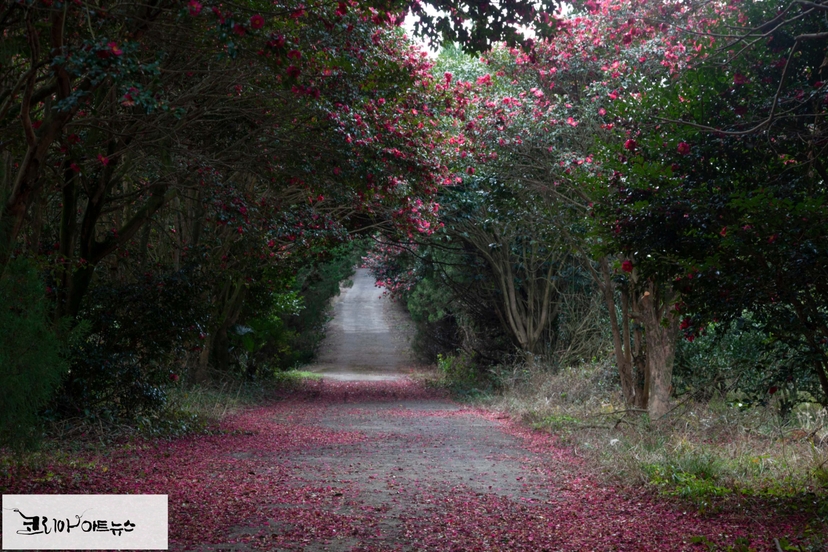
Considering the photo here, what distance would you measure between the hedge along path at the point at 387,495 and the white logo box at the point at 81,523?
202mm

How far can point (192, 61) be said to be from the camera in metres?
8.36

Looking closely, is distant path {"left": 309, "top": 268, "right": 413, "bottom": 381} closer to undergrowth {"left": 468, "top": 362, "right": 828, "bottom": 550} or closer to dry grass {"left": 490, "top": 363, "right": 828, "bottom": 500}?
dry grass {"left": 490, "top": 363, "right": 828, "bottom": 500}

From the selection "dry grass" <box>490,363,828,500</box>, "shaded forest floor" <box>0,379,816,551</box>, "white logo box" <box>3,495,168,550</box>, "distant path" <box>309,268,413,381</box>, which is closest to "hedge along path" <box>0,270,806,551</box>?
"shaded forest floor" <box>0,379,816,551</box>

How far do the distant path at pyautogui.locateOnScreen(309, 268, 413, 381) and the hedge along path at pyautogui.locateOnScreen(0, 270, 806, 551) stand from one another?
19.1 m

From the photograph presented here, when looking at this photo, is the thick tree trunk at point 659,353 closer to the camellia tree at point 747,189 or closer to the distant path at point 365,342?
the camellia tree at point 747,189

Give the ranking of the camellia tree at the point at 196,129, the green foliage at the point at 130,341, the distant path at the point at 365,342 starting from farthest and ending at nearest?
the distant path at the point at 365,342, the green foliage at the point at 130,341, the camellia tree at the point at 196,129

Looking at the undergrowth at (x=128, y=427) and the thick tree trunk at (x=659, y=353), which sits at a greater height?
the thick tree trunk at (x=659, y=353)

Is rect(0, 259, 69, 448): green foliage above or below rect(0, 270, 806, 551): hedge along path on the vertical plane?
above

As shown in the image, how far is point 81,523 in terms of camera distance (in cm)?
529

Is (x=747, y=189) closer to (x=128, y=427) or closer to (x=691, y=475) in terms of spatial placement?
(x=691, y=475)

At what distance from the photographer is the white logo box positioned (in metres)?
4.97

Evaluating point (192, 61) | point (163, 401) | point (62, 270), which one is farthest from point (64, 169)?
point (163, 401)

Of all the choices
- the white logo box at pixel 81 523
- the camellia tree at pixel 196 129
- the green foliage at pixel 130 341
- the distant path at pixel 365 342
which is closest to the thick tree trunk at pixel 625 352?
the camellia tree at pixel 196 129

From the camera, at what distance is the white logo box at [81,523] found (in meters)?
4.97
